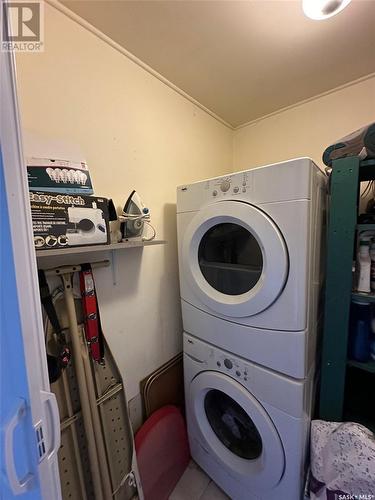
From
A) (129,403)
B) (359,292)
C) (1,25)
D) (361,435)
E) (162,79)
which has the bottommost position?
(129,403)

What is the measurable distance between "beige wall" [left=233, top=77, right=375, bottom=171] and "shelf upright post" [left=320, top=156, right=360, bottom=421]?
0.72 m

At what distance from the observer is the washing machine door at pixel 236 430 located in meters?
0.95

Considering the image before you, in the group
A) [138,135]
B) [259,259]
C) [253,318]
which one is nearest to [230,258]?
[259,259]

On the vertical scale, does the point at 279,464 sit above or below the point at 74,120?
below

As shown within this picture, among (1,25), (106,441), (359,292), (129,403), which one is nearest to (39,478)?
(106,441)

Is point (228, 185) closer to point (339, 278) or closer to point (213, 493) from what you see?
point (339, 278)

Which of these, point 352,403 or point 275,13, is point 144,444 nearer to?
point 352,403

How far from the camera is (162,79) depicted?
1.29m

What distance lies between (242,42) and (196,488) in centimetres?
241

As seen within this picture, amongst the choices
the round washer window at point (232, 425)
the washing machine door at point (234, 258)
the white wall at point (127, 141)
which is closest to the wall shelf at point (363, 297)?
the washing machine door at point (234, 258)

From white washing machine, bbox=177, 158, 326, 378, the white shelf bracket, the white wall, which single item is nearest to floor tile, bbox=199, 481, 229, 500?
the white wall

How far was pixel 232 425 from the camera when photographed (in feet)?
4.21

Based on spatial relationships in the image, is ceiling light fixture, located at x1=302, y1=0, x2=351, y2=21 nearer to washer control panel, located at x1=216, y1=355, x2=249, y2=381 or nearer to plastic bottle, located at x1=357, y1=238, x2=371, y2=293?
plastic bottle, located at x1=357, y1=238, x2=371, y2=293

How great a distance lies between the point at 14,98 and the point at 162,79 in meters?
1.16
